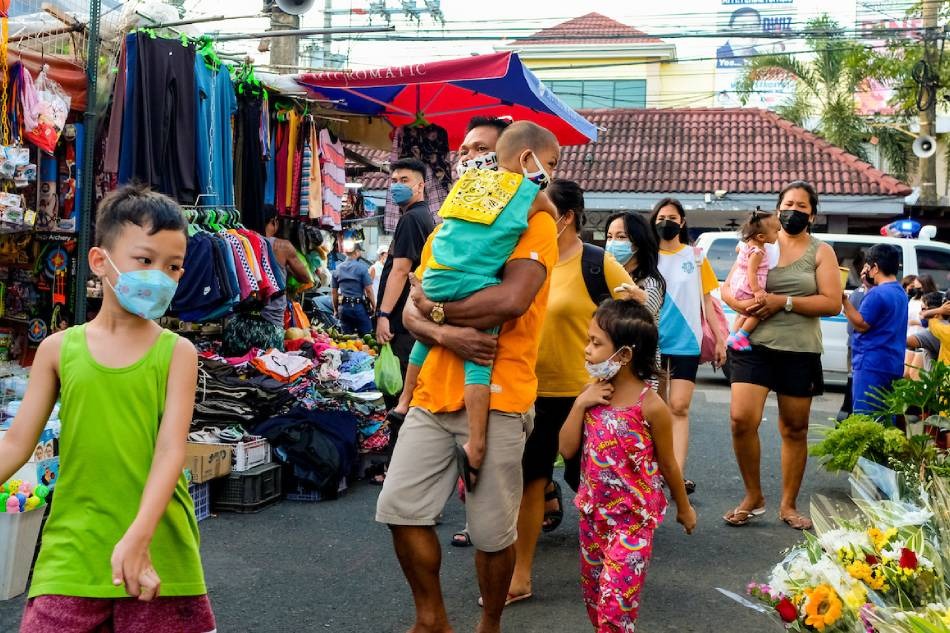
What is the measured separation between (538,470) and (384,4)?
1032 inches

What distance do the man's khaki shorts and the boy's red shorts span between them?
1.11 meters

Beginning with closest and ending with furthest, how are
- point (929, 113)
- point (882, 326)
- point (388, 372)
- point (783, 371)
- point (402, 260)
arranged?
point (783, 371) < point (402, 260) < point (388, 372) < point (882, 326) < point (929, 113)

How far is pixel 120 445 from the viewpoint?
258cm

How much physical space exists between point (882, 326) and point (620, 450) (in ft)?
14.5

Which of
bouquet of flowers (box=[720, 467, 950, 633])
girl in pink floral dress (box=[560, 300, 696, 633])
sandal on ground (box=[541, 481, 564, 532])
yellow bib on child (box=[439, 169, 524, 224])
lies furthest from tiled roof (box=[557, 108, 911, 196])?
bouquet of flowers (box=[720, 467, 950, 633])

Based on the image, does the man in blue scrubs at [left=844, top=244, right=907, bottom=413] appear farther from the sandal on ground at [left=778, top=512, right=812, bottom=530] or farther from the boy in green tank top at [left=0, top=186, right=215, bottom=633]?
the boy in green tank top at [left=0, top=186, right=215, bottom=633]

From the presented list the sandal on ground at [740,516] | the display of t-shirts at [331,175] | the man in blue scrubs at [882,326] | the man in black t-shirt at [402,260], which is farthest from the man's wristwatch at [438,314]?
the display of t-shirts at [331,175]

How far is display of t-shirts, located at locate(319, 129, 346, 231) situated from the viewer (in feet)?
30.8

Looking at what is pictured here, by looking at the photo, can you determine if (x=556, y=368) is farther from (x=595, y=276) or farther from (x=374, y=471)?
(x=374, y=471)

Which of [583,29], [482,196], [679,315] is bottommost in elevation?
[679,315]

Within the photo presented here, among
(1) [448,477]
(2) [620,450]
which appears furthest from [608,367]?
(1) [448,477]

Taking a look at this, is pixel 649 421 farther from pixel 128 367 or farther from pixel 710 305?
pixel 710 305

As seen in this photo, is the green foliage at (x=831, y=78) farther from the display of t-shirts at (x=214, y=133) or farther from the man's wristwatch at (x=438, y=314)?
the man's wristwatch at (x=438, y=314)

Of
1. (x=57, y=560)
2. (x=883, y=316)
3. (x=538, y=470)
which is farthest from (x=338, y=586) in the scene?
(x=883, y=316)
